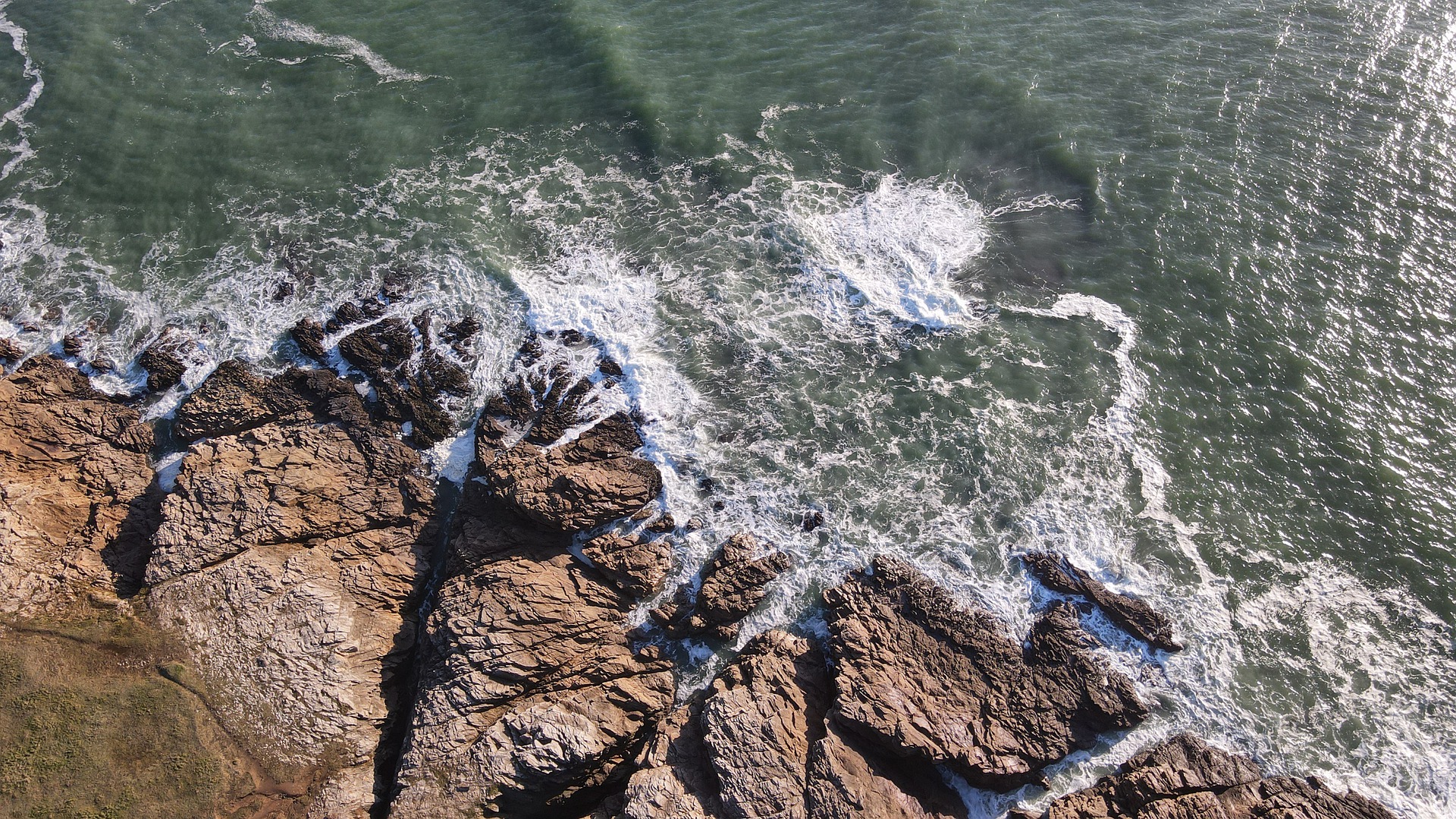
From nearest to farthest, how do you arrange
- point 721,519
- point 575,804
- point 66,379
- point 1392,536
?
point 575,804 → point 1392,536 → point 721,519 → point 66,379

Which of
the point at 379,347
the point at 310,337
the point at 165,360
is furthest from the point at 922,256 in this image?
the point at 165,360

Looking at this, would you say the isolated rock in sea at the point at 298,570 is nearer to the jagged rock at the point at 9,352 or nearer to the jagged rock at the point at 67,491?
the jagged rock at the point at 67,491

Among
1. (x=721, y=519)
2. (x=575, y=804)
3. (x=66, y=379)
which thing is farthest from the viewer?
(x=66, y=379)

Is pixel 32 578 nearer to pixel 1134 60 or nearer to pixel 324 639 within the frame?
pixel 324 639

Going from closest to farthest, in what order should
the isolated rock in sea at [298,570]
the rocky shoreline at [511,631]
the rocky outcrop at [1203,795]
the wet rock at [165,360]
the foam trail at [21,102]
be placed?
the rocky outcrop at [1203,795] → the rocky shoreline at [511,631] → the isolated rock in sea at [298,570] → the wet rock at [165,360] → the foam trail at [21,102]

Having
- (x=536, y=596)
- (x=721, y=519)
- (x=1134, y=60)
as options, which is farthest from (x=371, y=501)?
(x=1134, y=60)

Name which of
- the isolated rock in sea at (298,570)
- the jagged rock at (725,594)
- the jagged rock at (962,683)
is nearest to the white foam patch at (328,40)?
the isolated rock in sea at (298,570)
